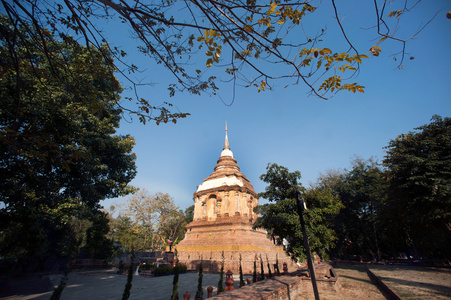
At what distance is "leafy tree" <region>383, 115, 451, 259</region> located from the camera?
36.7 feet

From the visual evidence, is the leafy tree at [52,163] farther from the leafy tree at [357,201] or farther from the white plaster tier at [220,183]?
the leafy tree at [357,201]

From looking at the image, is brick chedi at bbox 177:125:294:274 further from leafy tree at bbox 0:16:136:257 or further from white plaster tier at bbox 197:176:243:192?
leafy tree at bbox 0:16:136:257

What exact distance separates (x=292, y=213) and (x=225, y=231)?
11.3 metres

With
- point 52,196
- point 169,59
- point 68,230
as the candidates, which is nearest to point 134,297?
point 52,196

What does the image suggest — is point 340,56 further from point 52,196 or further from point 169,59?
point 52,196

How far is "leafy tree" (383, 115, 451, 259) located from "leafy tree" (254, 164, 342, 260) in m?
5.06

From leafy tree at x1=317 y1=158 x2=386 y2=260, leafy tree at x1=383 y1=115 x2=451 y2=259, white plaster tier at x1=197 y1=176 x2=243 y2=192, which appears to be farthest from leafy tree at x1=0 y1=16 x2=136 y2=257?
leafy tree at x1=317 y1=158 x2=386 y2=260

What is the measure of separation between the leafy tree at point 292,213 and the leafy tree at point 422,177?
5056 millimetres

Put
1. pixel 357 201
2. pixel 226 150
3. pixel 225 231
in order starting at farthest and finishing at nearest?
1. pixel 226 150
2. pixel 357 201
3. pixel 225 231

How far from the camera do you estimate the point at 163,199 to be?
3105cm

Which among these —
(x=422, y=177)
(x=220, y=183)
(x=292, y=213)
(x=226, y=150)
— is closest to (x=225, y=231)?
(x=220, y=183)

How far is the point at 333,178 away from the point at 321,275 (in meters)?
18.3

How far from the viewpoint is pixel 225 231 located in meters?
19.9

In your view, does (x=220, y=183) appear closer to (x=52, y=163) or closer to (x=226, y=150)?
(x=226, y=150)
